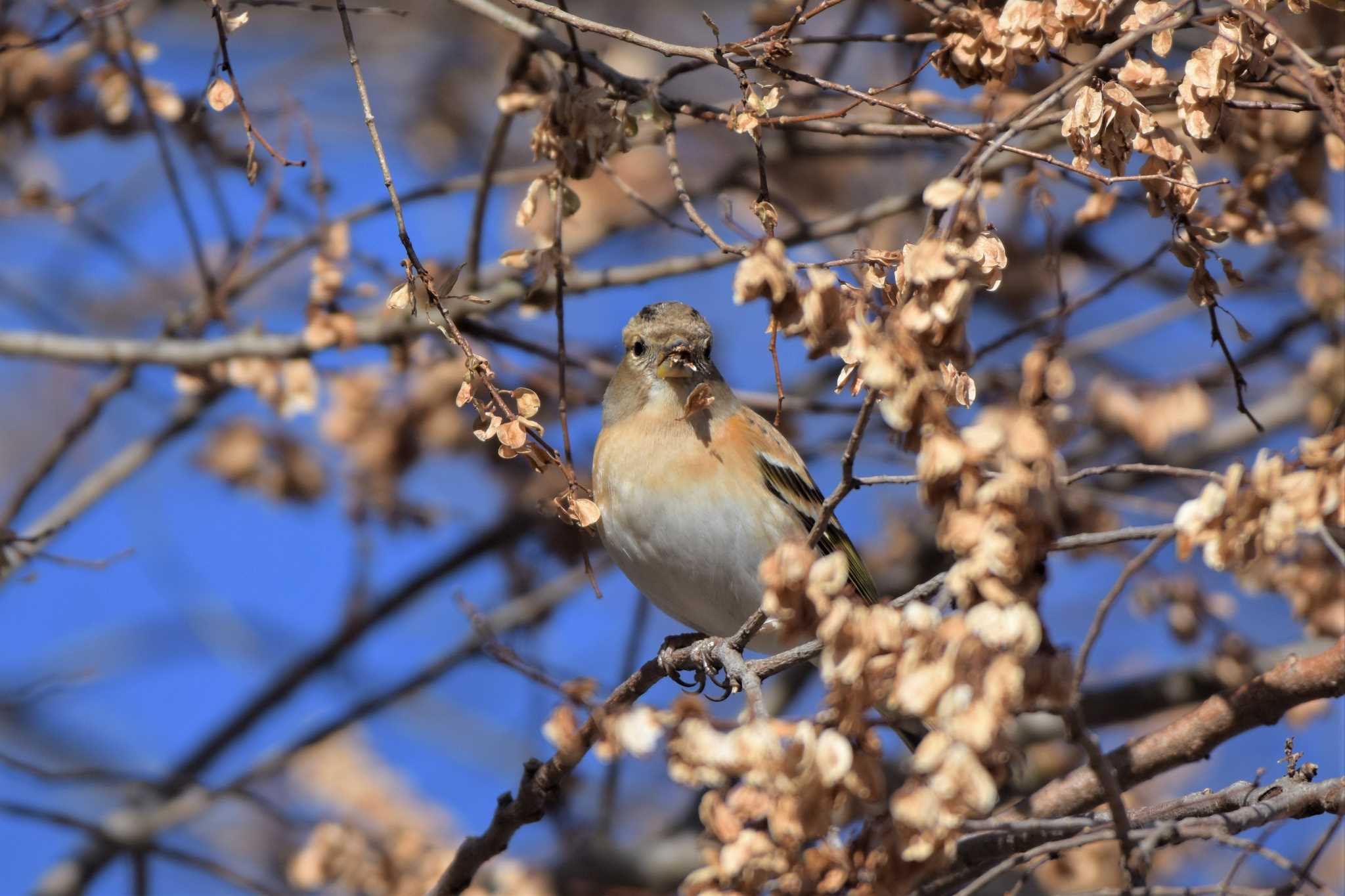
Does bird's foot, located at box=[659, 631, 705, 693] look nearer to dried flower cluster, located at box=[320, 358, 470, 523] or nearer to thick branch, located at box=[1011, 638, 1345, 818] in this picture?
thick branch, located at box=[1011, 638, 1345, 818]

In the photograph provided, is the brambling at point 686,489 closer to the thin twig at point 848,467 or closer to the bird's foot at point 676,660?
the bird's foot at point 676,660

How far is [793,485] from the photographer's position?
15.9ft

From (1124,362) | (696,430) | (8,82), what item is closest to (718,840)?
(696,430)

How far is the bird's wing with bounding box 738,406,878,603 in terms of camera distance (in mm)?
4754

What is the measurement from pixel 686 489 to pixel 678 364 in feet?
1.33

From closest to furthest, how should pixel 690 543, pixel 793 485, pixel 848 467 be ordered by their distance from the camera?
pixel 848 467 < pixel 690 543 < pixel 793 485

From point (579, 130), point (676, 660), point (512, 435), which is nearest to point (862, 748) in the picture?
point (512, 435)

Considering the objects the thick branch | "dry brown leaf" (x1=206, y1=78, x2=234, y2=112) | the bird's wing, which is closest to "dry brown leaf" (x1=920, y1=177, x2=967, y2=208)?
the thick branch

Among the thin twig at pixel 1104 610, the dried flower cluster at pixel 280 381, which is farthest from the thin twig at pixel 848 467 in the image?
the dried flower cluster at pixel 280 381

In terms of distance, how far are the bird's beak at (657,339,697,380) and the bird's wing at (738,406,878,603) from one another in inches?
15.5

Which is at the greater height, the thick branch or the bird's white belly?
the bird's white belly

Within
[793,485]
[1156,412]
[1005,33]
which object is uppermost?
[1156,412]

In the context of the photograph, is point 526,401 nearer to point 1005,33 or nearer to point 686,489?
point 1005,33

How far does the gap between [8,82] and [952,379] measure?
395cm
